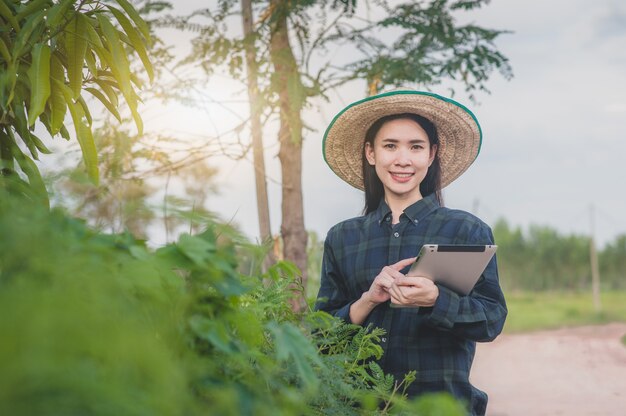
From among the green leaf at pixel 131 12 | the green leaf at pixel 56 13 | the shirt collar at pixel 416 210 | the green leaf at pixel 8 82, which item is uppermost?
the green leaf at pixel 131 12

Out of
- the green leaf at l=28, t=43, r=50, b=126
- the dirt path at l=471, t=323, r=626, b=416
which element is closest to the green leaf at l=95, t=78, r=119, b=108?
the green leaf at l=28, t=43, r=50, b=126

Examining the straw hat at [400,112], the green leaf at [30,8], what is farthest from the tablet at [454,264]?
the green leaf at [30,8]

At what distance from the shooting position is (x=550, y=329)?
15.6 meters

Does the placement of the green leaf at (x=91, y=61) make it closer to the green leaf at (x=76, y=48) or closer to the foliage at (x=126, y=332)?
the green leaf at (x=76, y=48)

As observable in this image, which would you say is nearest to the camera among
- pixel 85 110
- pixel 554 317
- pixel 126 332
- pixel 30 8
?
pixel 126 332

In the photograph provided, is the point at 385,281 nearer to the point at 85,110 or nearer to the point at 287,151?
the point at 85,110

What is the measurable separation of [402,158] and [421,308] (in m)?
0.58

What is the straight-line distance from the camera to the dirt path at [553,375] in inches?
258

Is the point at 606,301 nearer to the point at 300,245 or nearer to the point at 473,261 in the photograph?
the point at 300,245

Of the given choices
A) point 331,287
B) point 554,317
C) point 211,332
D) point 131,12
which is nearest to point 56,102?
point 131,12

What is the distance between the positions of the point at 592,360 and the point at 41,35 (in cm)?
947

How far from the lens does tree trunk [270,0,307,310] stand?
389 cm

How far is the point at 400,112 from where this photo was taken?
2.53 m

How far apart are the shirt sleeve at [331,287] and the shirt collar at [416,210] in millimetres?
216
